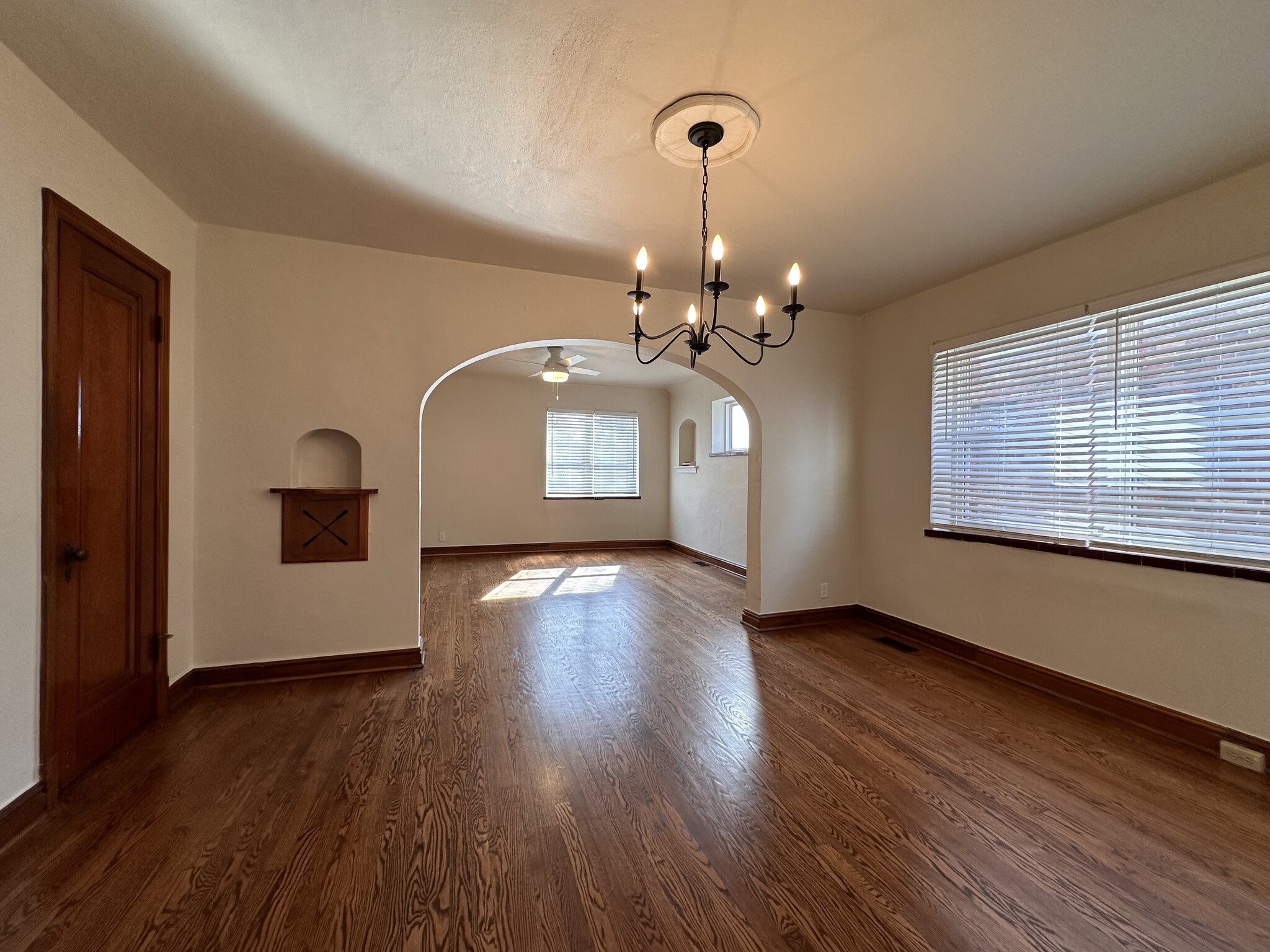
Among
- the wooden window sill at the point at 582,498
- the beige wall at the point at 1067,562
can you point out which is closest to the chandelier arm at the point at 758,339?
the beige wall at the point at 1067,562

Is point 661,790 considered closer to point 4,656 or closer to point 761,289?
point 4,656

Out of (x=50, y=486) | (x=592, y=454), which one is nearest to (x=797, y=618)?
(x=50, y=486)

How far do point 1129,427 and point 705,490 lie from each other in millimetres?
4896

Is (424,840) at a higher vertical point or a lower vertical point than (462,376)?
lower

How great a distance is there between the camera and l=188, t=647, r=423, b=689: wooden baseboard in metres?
2.97

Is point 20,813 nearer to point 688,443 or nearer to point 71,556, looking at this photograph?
point 71,556

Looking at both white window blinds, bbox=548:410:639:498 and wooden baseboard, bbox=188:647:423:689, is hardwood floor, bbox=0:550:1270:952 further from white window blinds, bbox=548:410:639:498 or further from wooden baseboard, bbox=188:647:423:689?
white window blinds, bbox=548:410:639:498

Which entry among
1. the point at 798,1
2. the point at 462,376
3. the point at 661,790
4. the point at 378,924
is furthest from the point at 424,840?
the point at 462,376

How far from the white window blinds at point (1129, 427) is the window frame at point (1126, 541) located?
0.06 ft

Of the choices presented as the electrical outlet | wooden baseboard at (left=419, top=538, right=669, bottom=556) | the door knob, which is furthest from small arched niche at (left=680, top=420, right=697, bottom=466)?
the door knob

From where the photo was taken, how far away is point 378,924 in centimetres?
144

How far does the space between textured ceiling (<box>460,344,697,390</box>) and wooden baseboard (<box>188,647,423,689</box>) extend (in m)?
3.08

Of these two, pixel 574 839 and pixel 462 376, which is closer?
pixel 574 839

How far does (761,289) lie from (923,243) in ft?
3.76
